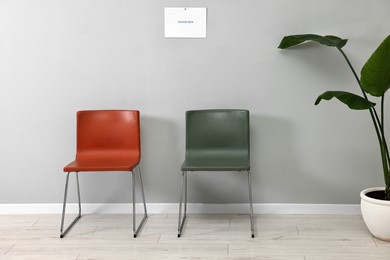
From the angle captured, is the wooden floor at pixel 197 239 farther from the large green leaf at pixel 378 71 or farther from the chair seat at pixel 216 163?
the large green leaf at pixel 378 71

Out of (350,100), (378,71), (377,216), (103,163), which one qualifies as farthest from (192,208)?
(378,71)

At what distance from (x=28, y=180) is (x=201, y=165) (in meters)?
1.43

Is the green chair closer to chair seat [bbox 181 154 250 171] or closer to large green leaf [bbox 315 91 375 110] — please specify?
chair seat [bbox 181 154 250 171]

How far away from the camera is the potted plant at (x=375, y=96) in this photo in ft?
9.16

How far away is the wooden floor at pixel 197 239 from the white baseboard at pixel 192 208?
0.22 ft

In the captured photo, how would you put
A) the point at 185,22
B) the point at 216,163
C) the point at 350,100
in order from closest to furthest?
the point at 350,100 < the point at 216,163 < the point at 185,22

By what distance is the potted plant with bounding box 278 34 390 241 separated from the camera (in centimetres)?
279

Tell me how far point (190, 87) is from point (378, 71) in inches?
54.1

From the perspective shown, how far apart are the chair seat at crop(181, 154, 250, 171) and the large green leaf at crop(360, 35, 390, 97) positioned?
2.99ft

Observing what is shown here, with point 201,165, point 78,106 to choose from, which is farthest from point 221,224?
point 78,106

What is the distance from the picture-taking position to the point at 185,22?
11.7ft

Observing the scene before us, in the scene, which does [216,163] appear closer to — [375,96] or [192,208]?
[192,208]

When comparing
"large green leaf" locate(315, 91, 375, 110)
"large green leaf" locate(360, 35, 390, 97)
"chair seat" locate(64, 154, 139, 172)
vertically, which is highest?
"large green leaf" locate(360, 35, 390, 97)

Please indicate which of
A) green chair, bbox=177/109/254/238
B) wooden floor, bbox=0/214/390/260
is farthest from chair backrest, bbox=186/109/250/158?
wooden floor, bbox=0/214/390/260
